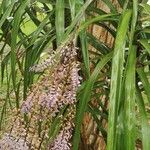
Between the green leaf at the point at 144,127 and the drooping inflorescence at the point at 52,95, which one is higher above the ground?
the drooping inflorescence at the point at 52,95

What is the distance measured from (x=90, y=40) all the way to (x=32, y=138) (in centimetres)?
53

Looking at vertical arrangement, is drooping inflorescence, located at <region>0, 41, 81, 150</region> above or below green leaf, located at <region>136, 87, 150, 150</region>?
above

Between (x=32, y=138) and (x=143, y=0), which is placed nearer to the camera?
(x=32, y=138)

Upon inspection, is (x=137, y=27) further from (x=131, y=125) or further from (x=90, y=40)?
(x=131, y=125)

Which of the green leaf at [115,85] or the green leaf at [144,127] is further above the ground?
the green leaf at [115,85]

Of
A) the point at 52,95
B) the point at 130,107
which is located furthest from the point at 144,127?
the point at 52,95

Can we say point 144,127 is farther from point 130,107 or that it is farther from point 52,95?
point 52,95

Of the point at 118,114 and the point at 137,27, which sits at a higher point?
the point at 137,27

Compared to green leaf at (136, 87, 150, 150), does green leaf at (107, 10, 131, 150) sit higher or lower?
higher

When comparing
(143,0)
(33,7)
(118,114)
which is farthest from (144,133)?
(33,7)

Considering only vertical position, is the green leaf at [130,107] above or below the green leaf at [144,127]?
above

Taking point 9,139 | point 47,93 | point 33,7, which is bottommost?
point 9,139

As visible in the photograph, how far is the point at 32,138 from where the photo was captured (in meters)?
0.85

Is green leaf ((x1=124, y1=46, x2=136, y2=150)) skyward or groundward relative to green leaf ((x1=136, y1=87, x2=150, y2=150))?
skyward
